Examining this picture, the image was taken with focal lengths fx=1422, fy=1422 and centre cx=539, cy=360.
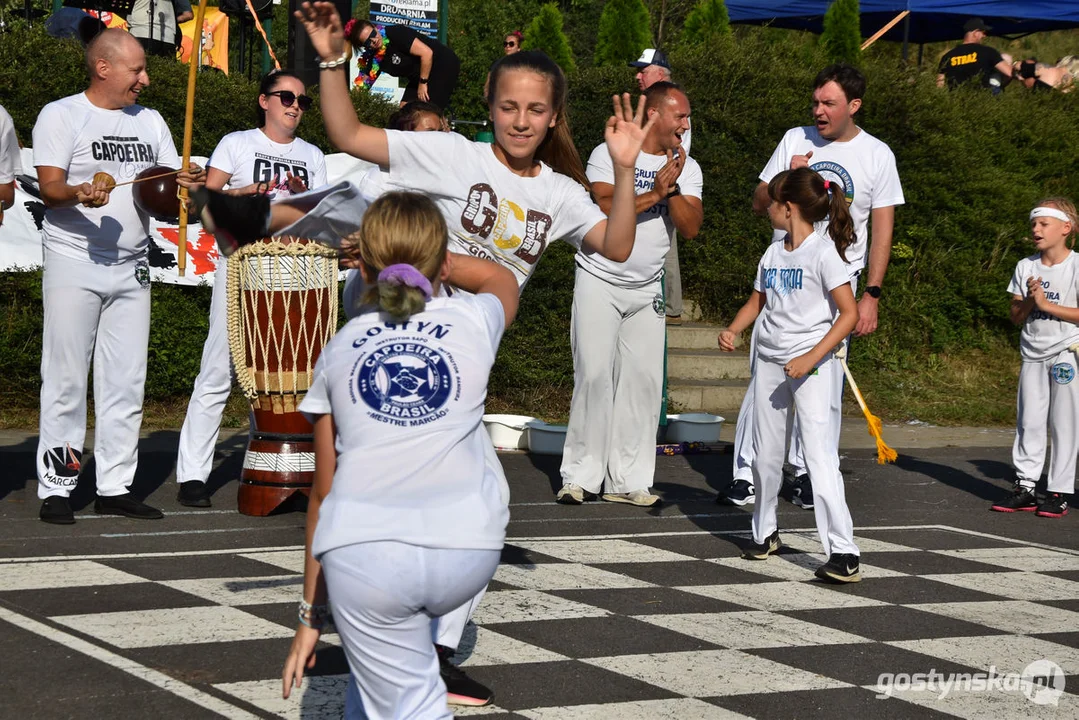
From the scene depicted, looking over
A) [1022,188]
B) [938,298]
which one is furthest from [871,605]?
[1022,188]

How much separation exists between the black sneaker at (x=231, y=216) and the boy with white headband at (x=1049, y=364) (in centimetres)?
608

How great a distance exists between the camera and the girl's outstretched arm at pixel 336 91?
167 inches

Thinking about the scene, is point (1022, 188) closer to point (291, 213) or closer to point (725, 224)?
point (725, 224)

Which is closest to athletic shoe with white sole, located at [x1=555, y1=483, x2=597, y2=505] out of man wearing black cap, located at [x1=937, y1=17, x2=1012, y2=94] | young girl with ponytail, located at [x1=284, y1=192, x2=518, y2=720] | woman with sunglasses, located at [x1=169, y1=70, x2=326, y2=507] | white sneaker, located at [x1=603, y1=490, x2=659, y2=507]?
white sneaker, located at [x1=603, y1=490, x2=659, y2=507]

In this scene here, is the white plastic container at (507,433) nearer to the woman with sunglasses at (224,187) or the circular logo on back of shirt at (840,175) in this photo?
the woman with sunglasses at (224,187)

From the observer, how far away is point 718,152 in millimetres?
14086

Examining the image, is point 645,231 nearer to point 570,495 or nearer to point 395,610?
point 570,495

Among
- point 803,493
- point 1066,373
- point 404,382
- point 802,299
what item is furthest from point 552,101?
point 1066,373

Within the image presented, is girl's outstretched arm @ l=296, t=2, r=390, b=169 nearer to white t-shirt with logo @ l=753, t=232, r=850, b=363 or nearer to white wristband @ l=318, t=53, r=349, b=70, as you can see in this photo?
white wristband @ l=318, t=53, r=349, b=70

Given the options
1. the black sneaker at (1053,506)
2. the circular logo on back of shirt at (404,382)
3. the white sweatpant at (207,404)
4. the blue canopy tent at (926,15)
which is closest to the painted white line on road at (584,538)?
the black sneaker at (1053,506)

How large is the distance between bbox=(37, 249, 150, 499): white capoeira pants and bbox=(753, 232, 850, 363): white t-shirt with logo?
10.5ft

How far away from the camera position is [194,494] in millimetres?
7711

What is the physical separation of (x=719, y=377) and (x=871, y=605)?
23.4 feet

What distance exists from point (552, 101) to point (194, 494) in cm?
360
